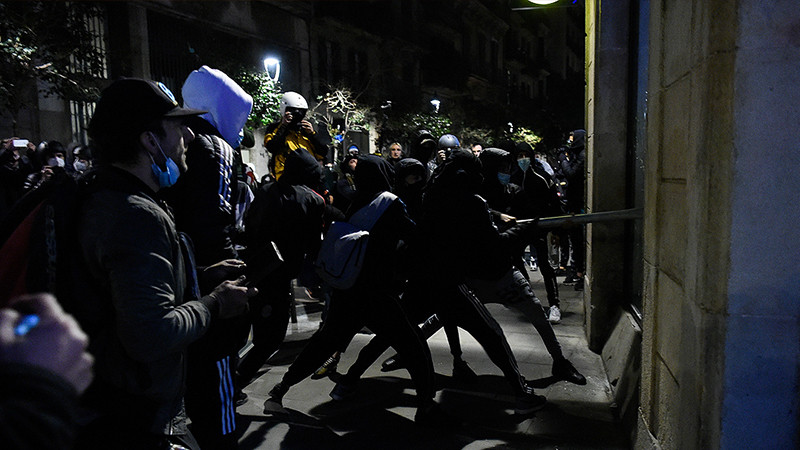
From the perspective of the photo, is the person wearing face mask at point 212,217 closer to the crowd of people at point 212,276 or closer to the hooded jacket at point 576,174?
the crowd of people at point 212,276

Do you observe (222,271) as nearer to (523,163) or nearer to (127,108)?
(127,108)

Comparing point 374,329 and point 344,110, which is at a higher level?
point 344,110

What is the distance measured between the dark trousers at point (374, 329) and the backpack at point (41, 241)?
7.73ft

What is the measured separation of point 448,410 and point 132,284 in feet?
9.73

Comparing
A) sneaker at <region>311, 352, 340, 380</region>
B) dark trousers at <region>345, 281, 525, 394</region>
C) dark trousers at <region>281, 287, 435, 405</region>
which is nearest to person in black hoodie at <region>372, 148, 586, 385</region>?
dark trousers at <region>345, 281, 525, 394</region>

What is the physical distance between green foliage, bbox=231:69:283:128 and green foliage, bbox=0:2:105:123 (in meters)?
3.93

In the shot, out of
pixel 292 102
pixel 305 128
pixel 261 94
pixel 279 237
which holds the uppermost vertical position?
pixel 261 94

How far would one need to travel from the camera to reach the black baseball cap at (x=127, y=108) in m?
1.84

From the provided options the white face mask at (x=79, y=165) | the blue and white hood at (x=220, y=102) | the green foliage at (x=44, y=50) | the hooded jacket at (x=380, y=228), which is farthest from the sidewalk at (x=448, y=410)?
the green foliage at (x=44, y=50)

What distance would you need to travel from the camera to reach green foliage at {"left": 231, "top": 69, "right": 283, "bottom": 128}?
15.7m

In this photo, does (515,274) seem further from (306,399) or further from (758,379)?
(758,379)

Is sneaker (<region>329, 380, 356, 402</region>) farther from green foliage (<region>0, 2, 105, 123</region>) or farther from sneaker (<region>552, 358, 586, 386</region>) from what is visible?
green foliage (<region>0, 2, 105, 123</region>)

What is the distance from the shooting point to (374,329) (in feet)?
13.0

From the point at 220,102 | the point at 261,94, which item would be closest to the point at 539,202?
the point at 220,102
